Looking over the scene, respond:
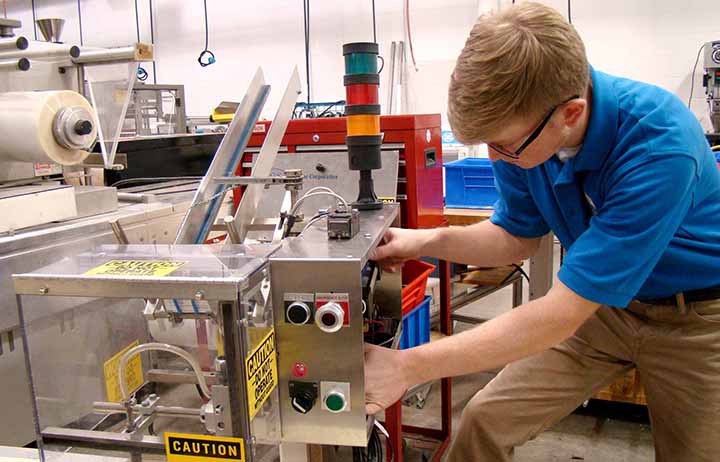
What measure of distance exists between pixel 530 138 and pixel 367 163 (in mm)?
331

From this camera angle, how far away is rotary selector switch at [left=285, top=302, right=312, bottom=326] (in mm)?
810

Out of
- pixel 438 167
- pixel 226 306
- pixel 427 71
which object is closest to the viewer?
pixel 226 306

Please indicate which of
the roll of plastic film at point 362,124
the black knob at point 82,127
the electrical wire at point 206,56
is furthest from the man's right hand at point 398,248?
the electrical wire at point 206,56

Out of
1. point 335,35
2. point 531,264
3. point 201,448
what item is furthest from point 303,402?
point 335,35

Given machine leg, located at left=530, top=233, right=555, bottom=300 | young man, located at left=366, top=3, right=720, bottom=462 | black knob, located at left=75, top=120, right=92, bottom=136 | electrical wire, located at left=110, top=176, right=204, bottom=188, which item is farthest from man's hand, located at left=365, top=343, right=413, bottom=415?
machine leg, located at left=530, top=233, right=555, bottom=300

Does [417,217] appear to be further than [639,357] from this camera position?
Yes

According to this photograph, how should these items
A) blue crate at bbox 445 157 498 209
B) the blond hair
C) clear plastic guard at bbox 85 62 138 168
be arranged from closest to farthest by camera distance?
1. the blond hair
2. clear plastic guard at bbox 85 62 138 168
3. blue crate at bbox 445 157 498 209

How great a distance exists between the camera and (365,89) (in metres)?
1.16

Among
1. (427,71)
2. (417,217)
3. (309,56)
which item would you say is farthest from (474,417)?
(309,56)

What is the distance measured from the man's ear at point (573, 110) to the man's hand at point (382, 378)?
484mm

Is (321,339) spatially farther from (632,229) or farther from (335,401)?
Result: (632,229)

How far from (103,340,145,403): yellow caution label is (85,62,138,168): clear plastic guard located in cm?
71

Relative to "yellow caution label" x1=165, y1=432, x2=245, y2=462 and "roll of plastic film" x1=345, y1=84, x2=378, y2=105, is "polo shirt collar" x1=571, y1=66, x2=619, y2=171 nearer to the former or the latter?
"roll of plastic film" x1=345, y1=84, x2=378, y2=105

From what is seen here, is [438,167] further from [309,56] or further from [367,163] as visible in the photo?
[309,56]
